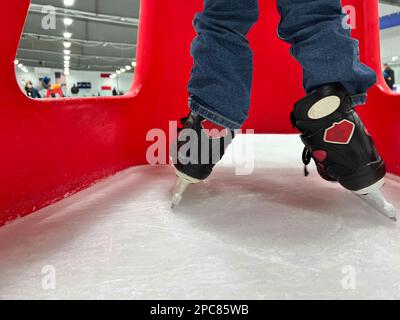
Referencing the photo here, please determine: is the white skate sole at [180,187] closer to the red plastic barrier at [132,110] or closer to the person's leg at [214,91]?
the person's leg at [214,91]

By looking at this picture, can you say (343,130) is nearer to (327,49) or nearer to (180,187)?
(327,49)

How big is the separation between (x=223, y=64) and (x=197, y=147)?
0.14 meters

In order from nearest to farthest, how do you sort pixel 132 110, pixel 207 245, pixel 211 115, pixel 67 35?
1. pixel 207 245
2. pixel 211 115
3. pixel 132 110
4. pixel 67 35

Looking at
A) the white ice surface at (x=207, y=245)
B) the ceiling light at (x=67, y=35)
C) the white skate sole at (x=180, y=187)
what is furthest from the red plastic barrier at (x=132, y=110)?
the ceiling light at (x=67, y=35)

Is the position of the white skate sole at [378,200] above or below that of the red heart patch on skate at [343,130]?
below

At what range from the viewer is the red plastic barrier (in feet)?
1.66

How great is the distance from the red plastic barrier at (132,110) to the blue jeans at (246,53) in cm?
25

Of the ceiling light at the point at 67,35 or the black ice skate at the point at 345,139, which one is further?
the ceiling light at the point at 67,35

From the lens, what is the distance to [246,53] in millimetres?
601

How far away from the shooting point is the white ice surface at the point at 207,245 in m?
0.33

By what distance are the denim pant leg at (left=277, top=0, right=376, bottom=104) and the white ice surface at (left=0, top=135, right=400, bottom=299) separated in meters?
0.19

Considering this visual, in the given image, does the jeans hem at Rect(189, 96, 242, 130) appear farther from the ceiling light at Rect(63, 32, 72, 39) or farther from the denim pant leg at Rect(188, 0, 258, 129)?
the ceiling light at Rect(63, 32, 72, 39)

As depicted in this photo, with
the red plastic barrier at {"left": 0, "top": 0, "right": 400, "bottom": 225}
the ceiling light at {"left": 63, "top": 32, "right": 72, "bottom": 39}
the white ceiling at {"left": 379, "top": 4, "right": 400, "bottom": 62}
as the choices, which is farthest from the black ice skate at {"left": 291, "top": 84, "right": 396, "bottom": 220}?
the white ceiling at {"left": 379, "top": 4, "right": 400, "bottom": 62}

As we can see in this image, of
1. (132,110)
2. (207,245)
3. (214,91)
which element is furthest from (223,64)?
(132,110)
